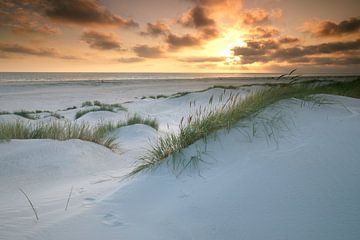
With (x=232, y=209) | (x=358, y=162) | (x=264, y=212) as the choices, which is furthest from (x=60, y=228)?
(x=358, y=162)

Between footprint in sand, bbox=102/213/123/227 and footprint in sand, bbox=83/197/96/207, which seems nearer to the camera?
footprint in sand, bbox=102/213/123/227

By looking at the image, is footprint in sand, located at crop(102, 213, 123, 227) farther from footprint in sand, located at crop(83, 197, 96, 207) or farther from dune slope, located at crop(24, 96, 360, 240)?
footprint in sand, located at crop(83, 197, 96, 207)

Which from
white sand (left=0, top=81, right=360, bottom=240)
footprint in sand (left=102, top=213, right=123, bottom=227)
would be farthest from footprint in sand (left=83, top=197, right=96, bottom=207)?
footprint in sand (left=102, top=213, right=123, bottom=227)

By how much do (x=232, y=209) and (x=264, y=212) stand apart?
0.73ft

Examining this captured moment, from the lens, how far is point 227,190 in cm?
224

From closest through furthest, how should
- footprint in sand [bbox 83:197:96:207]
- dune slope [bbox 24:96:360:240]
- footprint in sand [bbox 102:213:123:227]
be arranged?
dune slope [bbox 24:96:360:240] → footprint in sand [bbox 102:213:123:227] → footprint in sand [bbox 83:197:96:207]

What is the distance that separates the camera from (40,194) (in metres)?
2.71

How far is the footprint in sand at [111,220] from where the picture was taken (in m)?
2.05

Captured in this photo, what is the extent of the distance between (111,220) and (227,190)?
922 millimetres

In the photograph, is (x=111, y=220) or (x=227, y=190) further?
(x=227, y=190)

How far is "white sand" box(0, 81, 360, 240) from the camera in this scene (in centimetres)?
187

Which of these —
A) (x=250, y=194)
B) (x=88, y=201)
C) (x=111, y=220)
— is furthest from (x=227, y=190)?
(x=88, y=201)

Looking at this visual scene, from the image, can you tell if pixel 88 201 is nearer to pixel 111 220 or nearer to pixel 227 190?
pixel 111 220

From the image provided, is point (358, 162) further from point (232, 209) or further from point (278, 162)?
point (232, 209)
